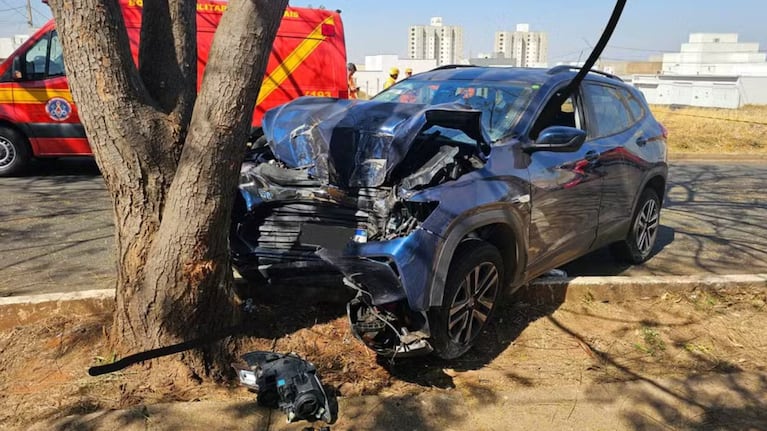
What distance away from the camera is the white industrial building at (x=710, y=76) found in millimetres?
54741

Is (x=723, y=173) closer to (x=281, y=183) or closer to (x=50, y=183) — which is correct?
(x=281, y=183)

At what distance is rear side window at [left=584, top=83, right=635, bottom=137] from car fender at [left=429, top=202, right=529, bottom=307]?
1.45 metres

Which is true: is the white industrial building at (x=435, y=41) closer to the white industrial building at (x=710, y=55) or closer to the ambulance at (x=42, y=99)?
the white industrial building at (x=710, y=55)

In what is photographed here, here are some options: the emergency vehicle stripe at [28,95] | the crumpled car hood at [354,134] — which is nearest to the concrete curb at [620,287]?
the crumpled car hood at [354,134]

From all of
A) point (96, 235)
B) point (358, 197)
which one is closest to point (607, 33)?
point (358, 197)

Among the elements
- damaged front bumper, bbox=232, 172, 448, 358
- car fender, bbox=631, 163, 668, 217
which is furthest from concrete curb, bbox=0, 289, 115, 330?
car fender, bbox=631, 163, 668, 217

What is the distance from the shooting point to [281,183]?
396cm

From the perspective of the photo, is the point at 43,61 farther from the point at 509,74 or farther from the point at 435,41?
the point at 435,41

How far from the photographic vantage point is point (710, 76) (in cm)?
7519

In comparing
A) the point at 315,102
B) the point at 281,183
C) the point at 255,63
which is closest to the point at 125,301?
the point at 281,183

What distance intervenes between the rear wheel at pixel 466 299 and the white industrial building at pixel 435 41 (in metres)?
96.4

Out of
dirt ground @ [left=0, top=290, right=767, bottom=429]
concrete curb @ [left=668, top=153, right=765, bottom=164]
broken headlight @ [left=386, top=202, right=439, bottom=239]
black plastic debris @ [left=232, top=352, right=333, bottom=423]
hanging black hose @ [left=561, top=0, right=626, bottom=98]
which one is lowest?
concrete curb @ [left=668, top=153, right=765, bottom=164]

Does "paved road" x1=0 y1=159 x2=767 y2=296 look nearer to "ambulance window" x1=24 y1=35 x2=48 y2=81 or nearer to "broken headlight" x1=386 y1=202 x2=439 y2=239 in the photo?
"ambulance window" x1=24 y1=35 x2=48 y2=81

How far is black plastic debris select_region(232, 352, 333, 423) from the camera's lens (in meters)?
2.98
